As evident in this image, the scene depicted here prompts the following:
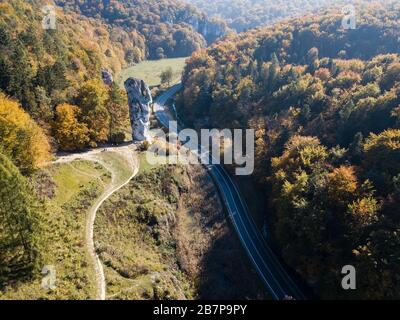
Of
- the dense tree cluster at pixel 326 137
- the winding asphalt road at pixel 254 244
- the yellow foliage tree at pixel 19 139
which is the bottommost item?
the winding asphalt road at pixel 254 244

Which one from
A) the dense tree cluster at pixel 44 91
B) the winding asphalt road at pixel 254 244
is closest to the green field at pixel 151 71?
the dense tree cluster at pixel 44 91

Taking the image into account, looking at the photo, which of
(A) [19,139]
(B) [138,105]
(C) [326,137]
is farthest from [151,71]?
(A) [19,139]

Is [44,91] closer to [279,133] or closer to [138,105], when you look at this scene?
[138,105]

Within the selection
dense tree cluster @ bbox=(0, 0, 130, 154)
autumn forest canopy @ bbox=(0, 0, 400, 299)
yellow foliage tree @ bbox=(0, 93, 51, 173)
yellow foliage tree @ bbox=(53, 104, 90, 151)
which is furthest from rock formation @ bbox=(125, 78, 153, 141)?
yellow foliage tree @ bbox=(0, 93, 51, 173)

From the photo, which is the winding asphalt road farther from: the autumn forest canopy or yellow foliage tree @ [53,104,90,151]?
yellow foliage tree @ [53,104,90,151]

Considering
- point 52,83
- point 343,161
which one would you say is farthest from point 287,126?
point 52,83

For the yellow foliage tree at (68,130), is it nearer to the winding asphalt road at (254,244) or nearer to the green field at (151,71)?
the winding asphalt road at (254,244)
